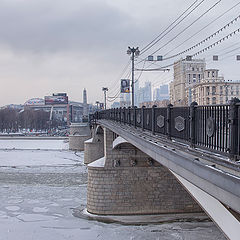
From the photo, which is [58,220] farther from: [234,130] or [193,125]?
[234,130]

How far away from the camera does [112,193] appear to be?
1691 centimetres

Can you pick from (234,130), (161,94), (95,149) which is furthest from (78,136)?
(161,94)

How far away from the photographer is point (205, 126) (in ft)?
19.4

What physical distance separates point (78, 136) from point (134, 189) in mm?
37896

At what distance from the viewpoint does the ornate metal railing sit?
480 centimetres

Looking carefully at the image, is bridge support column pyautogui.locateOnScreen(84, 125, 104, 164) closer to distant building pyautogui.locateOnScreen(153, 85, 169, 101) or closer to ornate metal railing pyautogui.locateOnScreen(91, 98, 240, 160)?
ornate metal railing pyautogui.locateOnScreen(91, 98, 240, 160)

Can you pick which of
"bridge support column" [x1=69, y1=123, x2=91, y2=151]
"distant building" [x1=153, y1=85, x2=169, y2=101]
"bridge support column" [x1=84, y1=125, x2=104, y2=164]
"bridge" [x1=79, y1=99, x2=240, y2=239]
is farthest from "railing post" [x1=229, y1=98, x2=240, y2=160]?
"distant building" [x1=153, y1=85, x2=169, y2=101]

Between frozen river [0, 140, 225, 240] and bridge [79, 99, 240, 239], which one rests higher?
bridge [79, 99, 240, 239]

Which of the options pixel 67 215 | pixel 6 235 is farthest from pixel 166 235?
pixel 6 235

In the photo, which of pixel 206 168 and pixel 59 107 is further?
pixel 59 107

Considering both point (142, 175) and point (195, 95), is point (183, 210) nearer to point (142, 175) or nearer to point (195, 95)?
point (142, 175)

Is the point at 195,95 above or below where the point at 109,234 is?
above

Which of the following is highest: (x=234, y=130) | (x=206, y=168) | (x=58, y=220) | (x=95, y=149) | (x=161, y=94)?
(x=161, y=94)

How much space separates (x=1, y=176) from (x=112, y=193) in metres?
15.7
